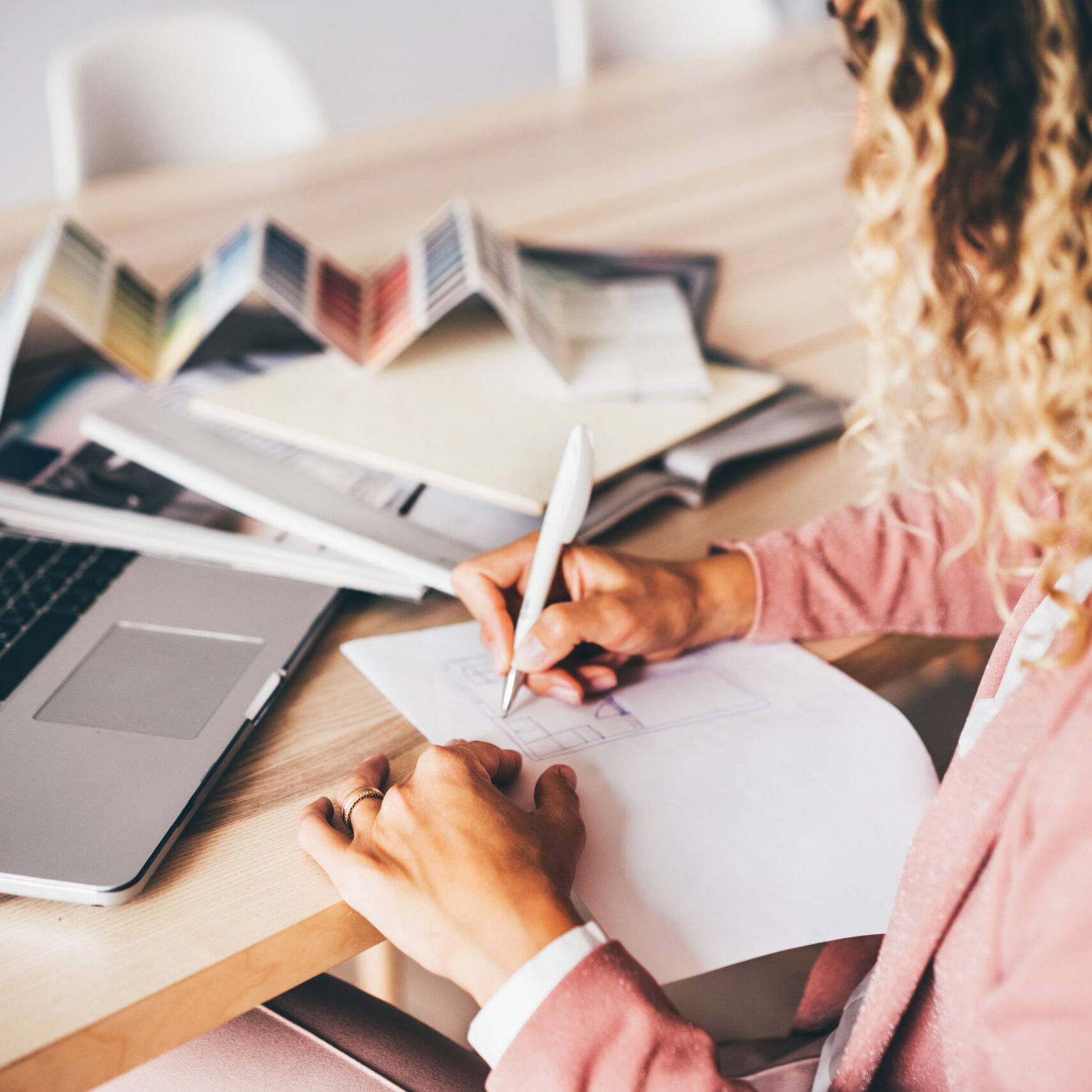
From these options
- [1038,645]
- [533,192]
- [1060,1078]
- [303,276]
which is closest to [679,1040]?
[1060,1078]

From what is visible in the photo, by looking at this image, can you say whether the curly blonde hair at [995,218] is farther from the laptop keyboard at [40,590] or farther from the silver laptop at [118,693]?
the laptop keyboard at [40,590]

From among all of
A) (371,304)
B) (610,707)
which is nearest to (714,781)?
(610,707)

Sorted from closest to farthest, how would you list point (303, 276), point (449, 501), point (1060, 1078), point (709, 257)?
point (1060, 1078)
point (449, 501)
point (303, 276)
point (709, 257)

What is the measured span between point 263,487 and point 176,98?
1.11m

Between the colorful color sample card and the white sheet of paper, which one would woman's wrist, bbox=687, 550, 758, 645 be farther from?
the colorful color sample card

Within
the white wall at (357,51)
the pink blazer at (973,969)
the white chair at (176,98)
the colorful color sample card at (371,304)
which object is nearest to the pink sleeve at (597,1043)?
the pink blazer at (973,969)

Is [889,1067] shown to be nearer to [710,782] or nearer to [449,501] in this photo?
[710,782]

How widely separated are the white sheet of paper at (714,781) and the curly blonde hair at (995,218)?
5.3 inches

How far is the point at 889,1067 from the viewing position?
0.52 meters

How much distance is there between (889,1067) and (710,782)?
0.18 m

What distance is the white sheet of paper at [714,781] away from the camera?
1.51ft

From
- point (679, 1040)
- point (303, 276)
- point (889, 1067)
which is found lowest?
point (889, 1067)

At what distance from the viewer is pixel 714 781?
20.5 inches

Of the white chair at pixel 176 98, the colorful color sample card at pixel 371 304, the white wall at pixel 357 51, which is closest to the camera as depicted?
the colorful color sample card at pixel 371 304
